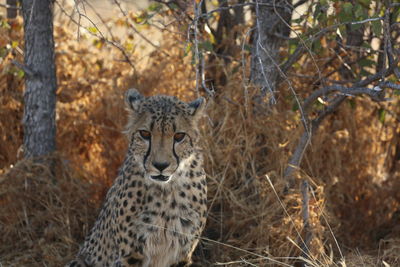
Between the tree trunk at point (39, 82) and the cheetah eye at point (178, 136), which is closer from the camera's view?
the cheetah eye at point (178, 136)

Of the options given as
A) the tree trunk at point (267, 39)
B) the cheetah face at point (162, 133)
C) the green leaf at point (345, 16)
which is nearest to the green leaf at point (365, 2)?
the green leaf at point (345, 16)

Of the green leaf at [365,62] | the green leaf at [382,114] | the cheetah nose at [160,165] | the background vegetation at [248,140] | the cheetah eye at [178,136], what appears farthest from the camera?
the green leaf at [382,114]

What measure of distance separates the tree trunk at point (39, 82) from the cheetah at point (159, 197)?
44.9 inches

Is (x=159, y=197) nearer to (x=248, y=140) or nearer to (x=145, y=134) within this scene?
(x=145, y=134)

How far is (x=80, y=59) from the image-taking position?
501 centimetres

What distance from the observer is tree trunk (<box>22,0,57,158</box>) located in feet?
13.6

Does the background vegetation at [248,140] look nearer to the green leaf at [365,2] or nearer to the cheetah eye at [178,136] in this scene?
the green leaf at [365,2]

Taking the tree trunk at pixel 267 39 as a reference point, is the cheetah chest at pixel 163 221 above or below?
below

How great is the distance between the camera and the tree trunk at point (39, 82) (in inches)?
163

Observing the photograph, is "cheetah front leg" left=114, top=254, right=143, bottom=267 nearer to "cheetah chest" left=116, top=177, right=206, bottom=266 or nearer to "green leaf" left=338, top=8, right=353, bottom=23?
"cheetah chest" left=116, top=177, right=206, bottom=266

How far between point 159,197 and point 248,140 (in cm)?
105

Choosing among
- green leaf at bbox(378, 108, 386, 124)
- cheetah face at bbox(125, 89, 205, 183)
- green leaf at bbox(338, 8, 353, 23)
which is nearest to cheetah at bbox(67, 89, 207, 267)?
cheetah face at bbox(125, 89, 205, 183)

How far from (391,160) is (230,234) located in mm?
1538

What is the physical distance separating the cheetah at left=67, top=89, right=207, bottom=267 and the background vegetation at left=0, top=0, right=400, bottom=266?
0.37 m
